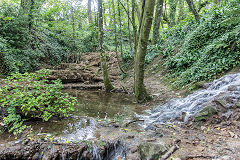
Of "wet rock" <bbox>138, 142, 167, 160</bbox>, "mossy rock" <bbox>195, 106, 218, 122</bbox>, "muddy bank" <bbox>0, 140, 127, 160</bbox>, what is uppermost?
"mossy rock" <bbox>195, 106, 218, 122</bbox>

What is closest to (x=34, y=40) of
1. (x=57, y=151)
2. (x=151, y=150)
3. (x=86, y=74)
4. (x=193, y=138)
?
(x=86, y=74)

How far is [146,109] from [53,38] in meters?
14.8

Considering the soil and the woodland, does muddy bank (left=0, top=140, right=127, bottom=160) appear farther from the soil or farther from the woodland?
the soil

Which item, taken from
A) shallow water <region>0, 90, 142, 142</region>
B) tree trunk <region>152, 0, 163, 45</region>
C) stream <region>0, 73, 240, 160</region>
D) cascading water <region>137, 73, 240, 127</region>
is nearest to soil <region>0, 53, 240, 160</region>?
stream <region>0, 73, 240, 160</region>

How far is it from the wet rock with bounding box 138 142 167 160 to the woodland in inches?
0.7

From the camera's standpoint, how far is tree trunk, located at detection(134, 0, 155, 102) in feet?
20.0

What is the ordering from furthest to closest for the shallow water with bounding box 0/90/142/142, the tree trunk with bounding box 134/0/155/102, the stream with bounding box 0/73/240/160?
the tree trunk with bounding box 134/0/155/102 → the shallow water with bounding box 0/90/142/142 → the stream with bounding box 0/73/240/160

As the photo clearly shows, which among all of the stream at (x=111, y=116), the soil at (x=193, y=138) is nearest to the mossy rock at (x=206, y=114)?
the soil at (x=193, y=138)

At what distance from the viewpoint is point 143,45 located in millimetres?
6543

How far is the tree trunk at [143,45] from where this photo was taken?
20.0ft

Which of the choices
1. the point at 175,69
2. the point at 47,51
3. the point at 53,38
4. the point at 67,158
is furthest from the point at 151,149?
the point at 53,38

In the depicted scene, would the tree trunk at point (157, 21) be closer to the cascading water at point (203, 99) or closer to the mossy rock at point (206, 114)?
the cascading water at point (203, 99)

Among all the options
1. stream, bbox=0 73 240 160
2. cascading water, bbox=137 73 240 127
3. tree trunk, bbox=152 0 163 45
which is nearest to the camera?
stream, bbox=0 73 240 160

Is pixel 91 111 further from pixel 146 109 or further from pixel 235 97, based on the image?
pixel 235 97
